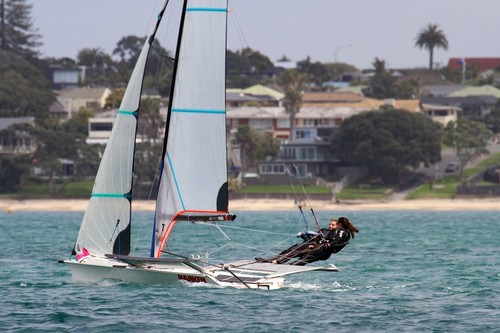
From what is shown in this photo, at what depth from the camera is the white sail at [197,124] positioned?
28625mm

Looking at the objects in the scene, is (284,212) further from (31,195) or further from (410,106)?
(410,106)

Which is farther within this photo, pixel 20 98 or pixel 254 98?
pixel 254 98

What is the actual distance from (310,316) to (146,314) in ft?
10.8

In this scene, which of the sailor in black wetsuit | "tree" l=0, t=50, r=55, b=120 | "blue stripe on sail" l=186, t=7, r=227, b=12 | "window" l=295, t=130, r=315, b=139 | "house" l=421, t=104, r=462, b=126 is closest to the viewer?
"blue stripe on sail" l=186, t=7, r=227, b=12

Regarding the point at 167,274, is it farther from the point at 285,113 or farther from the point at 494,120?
the point at 494,120

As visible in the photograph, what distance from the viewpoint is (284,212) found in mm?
101188

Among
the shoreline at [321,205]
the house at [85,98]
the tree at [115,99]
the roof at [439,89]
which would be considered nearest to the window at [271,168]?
the shoreline at [321,205]

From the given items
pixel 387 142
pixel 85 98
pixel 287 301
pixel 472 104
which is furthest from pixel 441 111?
pixel 287 301

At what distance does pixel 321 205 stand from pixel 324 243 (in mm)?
73743

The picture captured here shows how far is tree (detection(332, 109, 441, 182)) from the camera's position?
111 m

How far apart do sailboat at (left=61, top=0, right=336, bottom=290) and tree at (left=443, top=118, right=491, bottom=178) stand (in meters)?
84.4

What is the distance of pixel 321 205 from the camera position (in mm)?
102812

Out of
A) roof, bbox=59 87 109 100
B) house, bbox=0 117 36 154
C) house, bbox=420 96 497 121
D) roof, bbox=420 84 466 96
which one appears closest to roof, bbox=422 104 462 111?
house, bbox=420 96 497 121

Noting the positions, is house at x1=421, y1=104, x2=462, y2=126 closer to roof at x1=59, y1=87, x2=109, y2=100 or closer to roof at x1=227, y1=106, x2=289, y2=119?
roof at x1=227, y1=106, x2=289, y2=119
